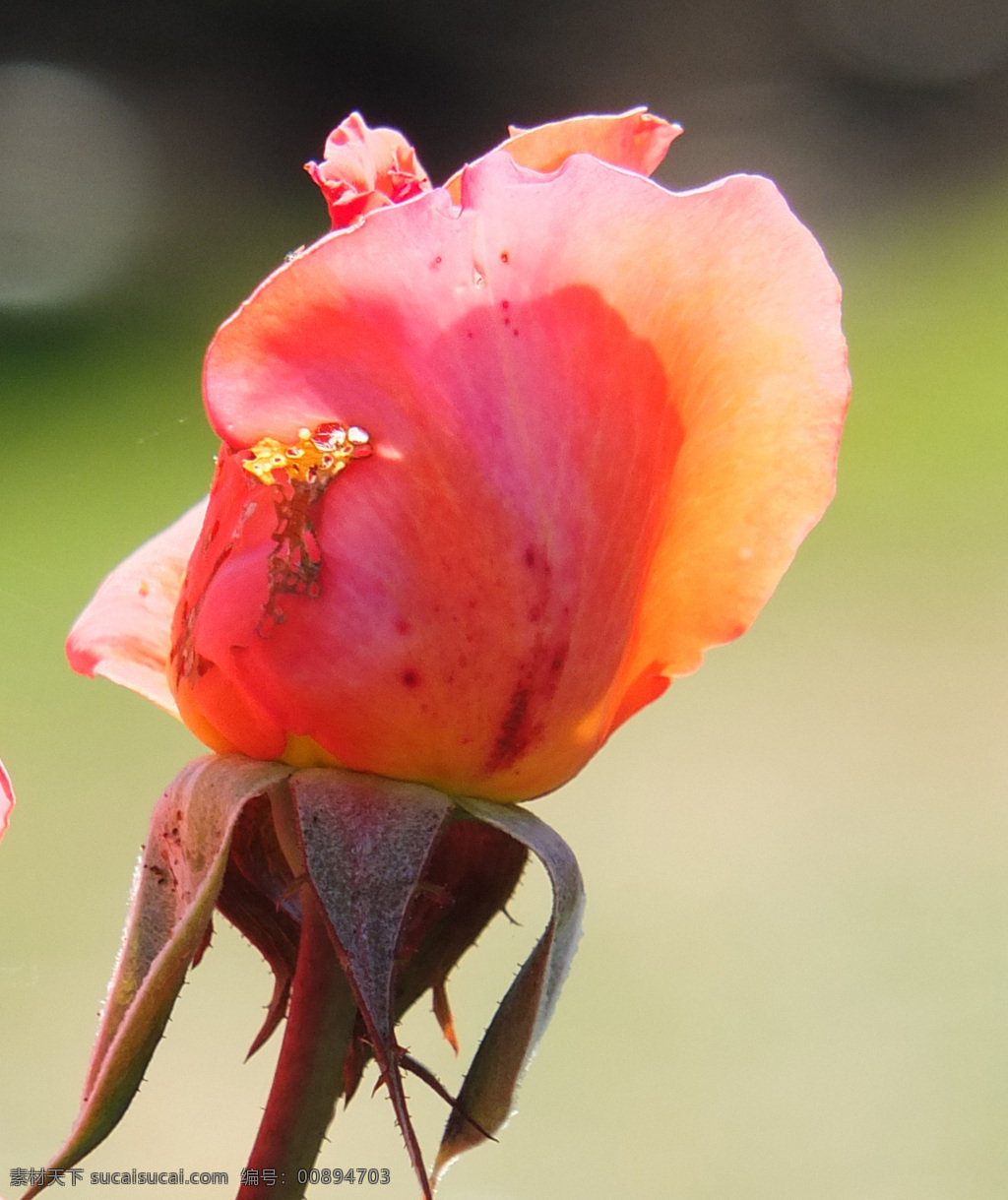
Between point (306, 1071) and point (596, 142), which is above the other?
point (596, 142)

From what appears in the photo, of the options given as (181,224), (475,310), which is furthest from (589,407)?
(181,224)

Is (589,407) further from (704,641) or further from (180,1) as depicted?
(180,1)

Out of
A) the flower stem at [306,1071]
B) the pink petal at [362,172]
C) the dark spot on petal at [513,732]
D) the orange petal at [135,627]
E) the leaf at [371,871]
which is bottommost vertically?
the flower stem at [306,1071]

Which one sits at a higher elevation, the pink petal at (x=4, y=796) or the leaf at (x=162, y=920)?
the pink petal at (x=4, y=796)
